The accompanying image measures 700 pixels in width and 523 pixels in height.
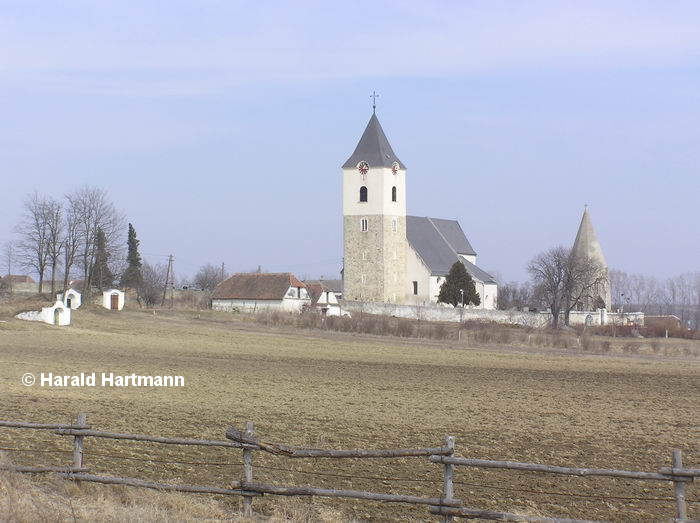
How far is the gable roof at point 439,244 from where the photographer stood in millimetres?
99375

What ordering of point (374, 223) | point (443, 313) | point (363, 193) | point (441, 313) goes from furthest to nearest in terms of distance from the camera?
point (363, 193), point (374, 223), point (441, 313), point (443, 313)

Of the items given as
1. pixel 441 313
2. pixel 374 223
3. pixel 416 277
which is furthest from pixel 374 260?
pixel 441 313

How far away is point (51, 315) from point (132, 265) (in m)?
42.9

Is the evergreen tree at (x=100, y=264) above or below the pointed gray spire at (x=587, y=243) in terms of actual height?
below

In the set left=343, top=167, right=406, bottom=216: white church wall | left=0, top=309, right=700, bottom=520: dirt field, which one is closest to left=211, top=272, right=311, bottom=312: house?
left=343, top=167, right=406, bottom=216: white church wall

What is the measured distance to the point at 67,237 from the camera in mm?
85750

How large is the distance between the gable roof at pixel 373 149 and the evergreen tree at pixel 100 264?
78.2 feet

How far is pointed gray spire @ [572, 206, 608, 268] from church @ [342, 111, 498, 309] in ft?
54.1

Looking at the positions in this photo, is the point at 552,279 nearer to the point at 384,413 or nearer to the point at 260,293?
the point at 260,293

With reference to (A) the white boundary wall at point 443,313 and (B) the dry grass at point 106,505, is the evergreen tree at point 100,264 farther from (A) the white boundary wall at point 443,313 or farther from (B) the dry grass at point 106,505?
(B) the dry grass at point 106,505

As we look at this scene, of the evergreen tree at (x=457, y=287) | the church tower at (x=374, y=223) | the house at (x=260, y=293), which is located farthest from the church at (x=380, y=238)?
the house at (x=260, y=293)

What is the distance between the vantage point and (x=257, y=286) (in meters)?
91.8

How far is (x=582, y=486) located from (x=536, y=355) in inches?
1369

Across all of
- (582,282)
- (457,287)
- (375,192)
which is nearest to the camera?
(457,287)
